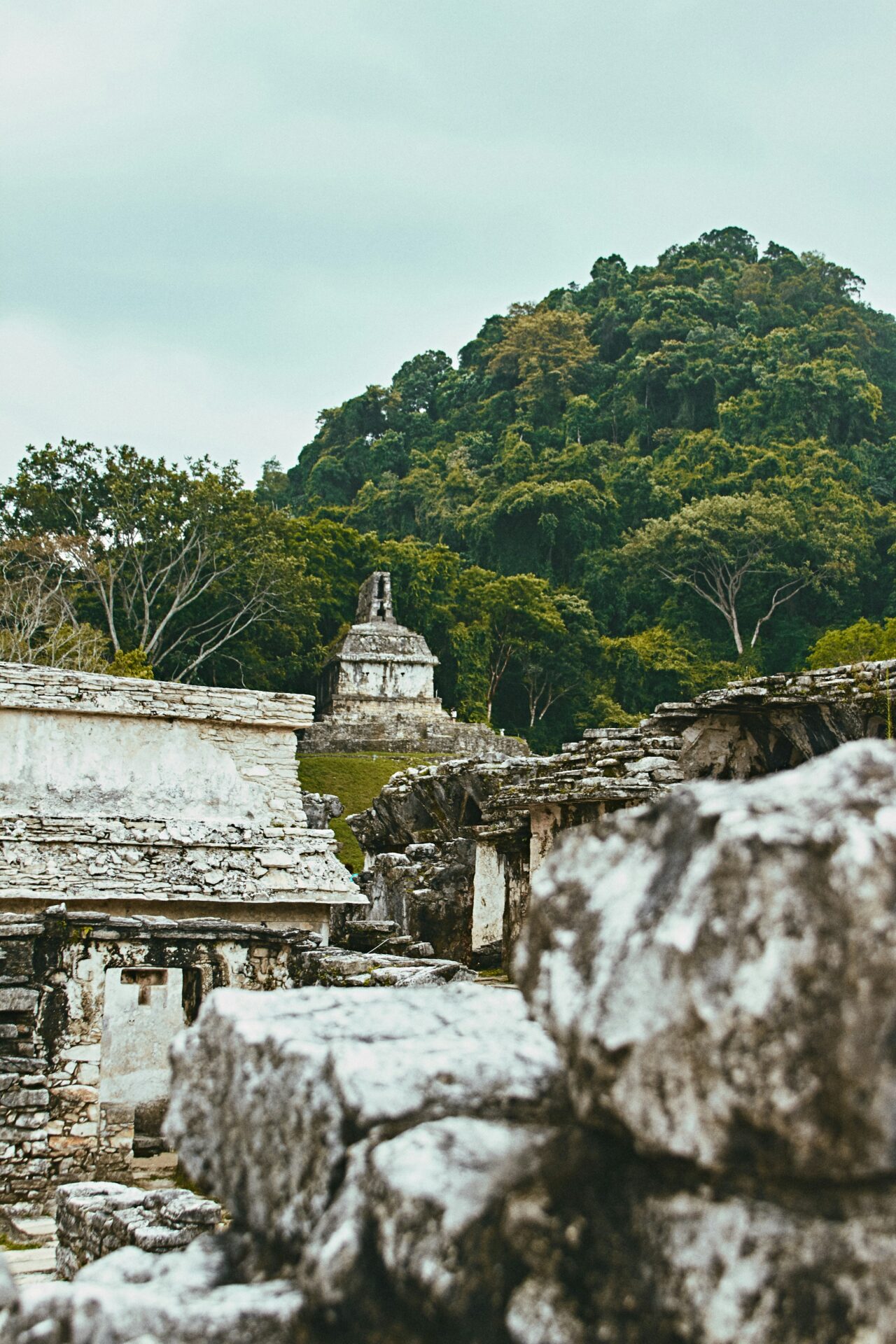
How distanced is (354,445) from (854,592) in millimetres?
38691

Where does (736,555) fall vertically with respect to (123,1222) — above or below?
above

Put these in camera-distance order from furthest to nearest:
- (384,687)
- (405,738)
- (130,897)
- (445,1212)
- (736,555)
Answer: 1. (736,555)
2. (384,687)
3. (405,738)
4. (130,897)
5. (445,1212)

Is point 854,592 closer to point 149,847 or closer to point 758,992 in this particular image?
point 149,847

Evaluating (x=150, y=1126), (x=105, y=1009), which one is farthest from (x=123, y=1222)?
(x=150, y=1126)

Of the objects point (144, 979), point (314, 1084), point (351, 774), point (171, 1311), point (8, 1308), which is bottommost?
point (144, 979)

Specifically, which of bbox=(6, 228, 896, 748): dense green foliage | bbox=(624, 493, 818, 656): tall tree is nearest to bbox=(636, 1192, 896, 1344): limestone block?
bbox=(6, 228, 896, 748): dense green foliage

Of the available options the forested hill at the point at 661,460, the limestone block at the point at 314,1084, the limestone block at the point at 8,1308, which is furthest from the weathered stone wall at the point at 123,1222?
the forested hill at the point at 661,460

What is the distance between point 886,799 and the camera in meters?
2.12

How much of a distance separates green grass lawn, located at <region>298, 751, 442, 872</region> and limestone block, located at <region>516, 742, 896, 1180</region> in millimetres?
28341

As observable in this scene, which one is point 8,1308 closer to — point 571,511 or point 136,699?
point 136,699

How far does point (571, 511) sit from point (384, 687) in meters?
20.5

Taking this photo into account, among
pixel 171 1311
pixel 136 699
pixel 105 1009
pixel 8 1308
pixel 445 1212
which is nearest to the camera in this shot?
pixel 445 1212

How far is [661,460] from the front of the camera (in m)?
74.6

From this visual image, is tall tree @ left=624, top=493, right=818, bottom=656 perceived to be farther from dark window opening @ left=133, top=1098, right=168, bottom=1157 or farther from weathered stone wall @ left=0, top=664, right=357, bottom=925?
dark window opening @ left=133, top=1098, right=168, bottom=1157
